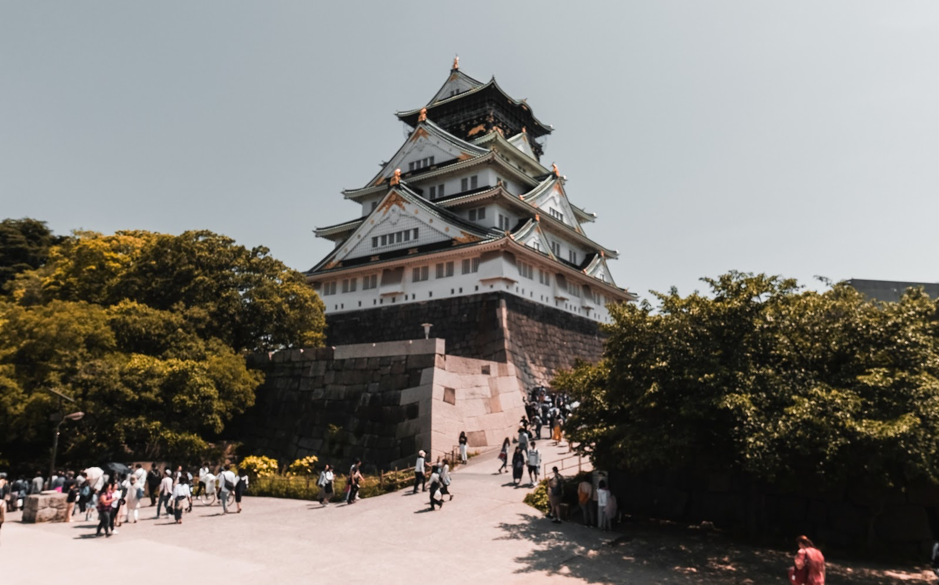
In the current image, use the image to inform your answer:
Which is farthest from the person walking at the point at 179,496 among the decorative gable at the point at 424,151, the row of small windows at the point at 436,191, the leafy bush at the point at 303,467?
the decorative gable at the point at 424,151

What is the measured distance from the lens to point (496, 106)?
149 ft

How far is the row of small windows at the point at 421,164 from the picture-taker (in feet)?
133

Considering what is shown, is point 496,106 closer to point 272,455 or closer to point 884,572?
point 272,455

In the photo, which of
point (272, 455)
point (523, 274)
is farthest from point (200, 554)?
point (523, 274)

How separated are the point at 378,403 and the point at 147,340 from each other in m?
10.0

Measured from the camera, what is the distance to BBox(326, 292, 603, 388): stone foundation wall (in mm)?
30547

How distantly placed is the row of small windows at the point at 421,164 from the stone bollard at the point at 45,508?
29.3 metres

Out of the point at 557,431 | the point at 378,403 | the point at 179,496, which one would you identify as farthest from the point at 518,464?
the point at 179,496

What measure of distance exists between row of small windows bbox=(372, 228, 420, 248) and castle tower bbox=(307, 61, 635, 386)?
0.07 metres

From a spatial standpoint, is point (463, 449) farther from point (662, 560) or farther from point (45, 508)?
point (45, 508)

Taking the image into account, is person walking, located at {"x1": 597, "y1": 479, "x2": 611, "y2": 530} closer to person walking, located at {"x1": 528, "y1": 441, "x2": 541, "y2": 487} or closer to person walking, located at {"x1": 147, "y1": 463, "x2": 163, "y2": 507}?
person walking, located at {"x1": 528, "y1": 441, "x2": 541, "y2": 487}

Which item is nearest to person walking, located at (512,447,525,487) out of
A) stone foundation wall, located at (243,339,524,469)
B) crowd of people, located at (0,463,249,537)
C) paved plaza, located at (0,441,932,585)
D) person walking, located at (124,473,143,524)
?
paved plaza, located at (0,441,932,585)

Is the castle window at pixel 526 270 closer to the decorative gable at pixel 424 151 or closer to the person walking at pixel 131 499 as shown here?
the decorative gable at pixel 424 151

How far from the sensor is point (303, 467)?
22.0 meters
